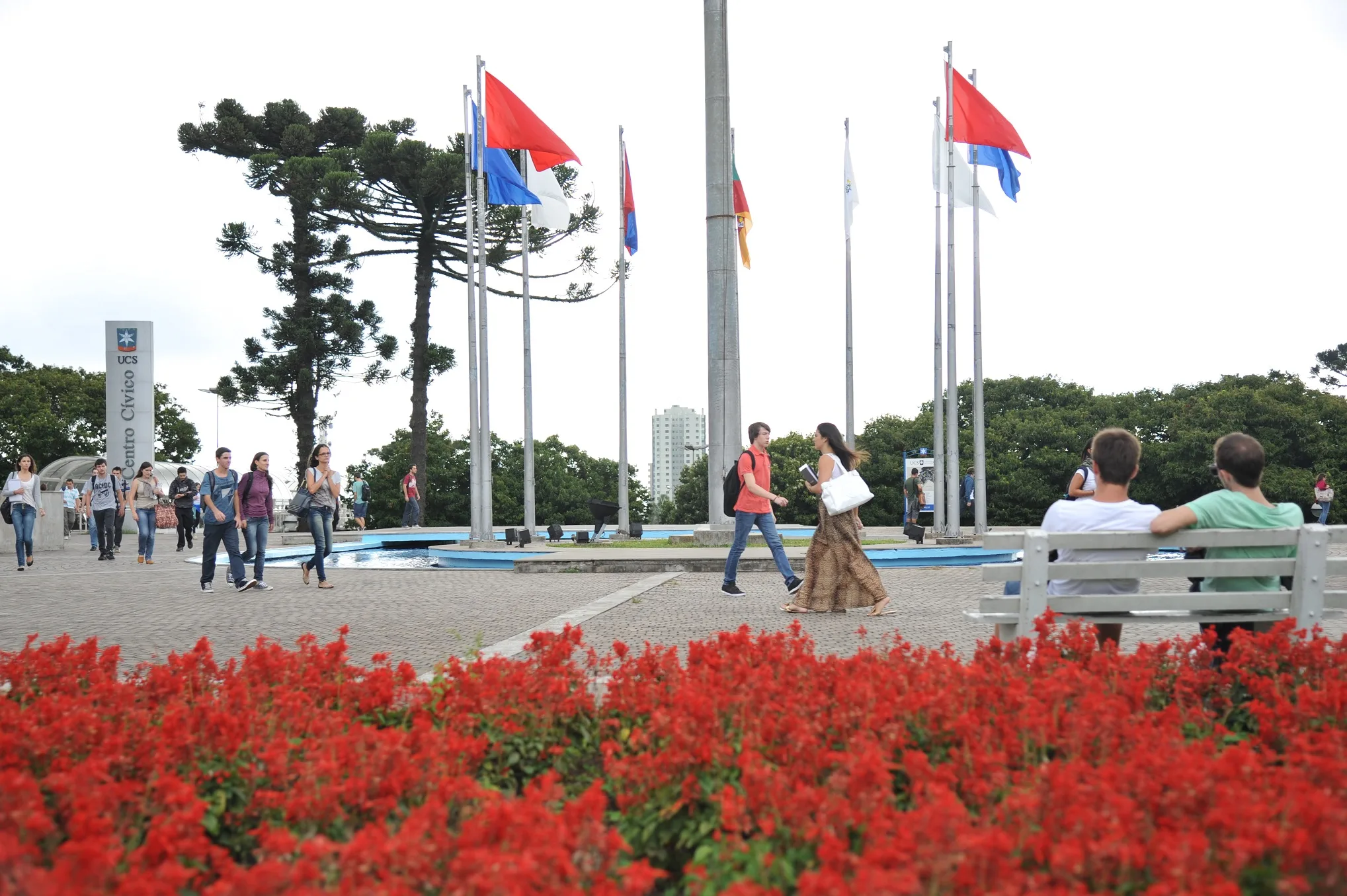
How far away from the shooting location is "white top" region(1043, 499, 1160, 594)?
17.6 feet

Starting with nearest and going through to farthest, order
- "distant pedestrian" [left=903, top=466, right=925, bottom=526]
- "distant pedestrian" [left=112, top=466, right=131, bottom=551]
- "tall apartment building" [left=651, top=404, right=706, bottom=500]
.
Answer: "distant pedestrian" [left=112, top=466, right=131, bottom=551]
"distant pedestrian" [left=903, top=466, right=925, bottom=526]
"tall apartment building" [left=651, top=404, right=706, bottom=500]

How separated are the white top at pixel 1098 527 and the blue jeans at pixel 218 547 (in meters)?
9.31

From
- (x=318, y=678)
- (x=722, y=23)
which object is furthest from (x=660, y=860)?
(x=722, y=23)

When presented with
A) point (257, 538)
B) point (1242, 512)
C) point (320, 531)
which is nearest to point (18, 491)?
point (257, 538)

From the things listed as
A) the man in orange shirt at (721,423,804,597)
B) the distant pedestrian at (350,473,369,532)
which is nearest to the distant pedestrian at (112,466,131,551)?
the distant pedestrian at (350,473,369,532)

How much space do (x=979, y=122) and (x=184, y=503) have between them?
1598 cm

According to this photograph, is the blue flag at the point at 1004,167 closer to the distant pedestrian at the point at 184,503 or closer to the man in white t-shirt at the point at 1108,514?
the distant pedestrian at the point at 184,503

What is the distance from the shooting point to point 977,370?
66.7 ft

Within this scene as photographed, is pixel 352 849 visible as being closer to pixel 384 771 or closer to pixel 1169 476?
pixel 384 771

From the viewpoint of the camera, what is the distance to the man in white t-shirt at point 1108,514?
5.36 meters

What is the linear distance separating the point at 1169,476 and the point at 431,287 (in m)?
25.5

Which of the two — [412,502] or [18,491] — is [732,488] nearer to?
[18,491]

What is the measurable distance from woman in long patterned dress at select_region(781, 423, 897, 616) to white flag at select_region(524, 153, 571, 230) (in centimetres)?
1417

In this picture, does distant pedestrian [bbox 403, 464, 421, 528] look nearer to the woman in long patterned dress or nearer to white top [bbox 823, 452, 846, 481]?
the woman in long patterned dress
